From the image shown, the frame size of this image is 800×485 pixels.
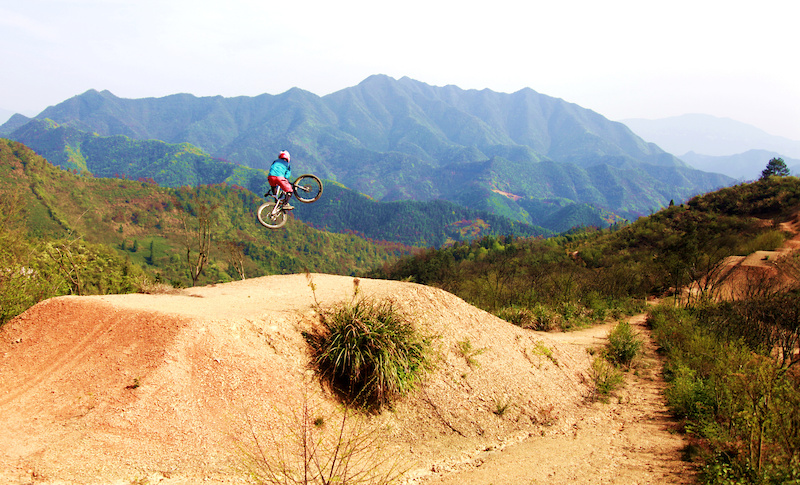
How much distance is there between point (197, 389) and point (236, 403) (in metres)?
0.87

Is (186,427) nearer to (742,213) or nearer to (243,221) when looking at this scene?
(742,213)

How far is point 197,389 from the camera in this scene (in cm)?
831

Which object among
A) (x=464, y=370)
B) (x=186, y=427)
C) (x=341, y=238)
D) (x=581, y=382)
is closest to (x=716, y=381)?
(x=581, y=382)

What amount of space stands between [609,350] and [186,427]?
685 inches

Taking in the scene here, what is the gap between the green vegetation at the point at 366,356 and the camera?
31.7 feet

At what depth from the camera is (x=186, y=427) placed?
7582mm

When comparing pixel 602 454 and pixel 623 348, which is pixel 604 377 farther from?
pixel 602 454

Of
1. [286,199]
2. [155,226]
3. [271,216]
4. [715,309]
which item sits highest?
[286,199]

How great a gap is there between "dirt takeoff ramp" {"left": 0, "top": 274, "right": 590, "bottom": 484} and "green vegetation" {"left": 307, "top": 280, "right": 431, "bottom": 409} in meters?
0.42

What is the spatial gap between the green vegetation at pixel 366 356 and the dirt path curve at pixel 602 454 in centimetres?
230

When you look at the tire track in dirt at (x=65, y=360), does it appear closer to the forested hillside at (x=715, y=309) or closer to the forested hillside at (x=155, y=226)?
the forested hillside at (x=715, y=309)

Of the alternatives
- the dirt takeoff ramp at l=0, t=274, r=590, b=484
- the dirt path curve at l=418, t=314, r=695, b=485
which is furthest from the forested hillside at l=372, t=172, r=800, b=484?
the dirt takeoff ramp at l=0, t=274, r=590, b=484

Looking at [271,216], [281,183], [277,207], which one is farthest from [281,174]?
[271,216]

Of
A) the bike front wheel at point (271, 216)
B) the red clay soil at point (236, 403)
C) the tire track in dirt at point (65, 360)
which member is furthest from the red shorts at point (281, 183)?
the tire track in dirt at point (65, 360)
